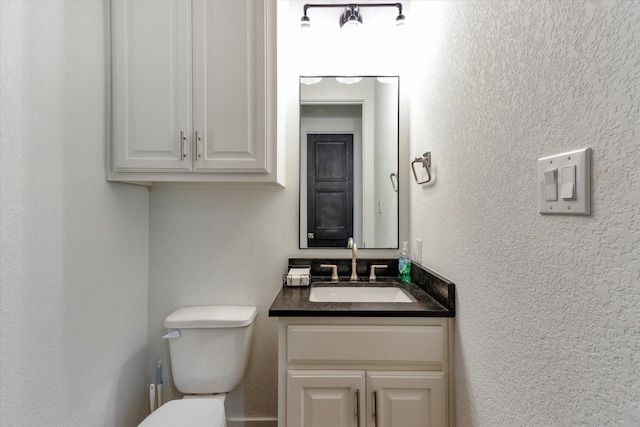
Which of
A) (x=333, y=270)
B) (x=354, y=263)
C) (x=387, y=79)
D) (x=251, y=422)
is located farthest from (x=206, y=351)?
(x=387, y=79)

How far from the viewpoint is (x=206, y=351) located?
59.0 inches

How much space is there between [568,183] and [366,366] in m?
0.94

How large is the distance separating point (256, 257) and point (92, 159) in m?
0.89

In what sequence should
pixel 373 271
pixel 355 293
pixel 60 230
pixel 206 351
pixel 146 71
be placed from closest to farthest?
pixel 60 230, pixel 146 71, pixel 206 351, pixel 355 293, pixel 373 271

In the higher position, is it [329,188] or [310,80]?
[310,80]

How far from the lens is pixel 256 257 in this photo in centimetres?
176

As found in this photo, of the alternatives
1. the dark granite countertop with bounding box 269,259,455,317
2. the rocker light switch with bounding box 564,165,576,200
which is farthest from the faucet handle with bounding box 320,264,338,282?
the rocker light switch with bounding box 564,165,576,200

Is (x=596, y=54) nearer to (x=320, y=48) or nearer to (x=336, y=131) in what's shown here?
(x=336, y=131)

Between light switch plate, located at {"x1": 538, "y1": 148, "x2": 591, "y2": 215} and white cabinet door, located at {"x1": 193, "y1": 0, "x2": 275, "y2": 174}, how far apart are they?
3.46 ft

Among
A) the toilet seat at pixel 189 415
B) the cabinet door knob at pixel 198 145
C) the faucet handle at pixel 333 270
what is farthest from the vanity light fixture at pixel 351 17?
the toilet seat at pixel 189 415

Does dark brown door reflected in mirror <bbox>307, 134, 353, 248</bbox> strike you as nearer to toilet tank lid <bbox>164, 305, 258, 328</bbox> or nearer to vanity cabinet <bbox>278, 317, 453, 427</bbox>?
toilet tank lid <bbox>164, 305, 258, 328</bbox>

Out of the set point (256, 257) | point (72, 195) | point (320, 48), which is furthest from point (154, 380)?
point (320, 48)

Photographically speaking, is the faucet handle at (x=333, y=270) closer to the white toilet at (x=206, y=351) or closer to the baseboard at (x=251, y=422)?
the white toilet at (x=206, y=351)

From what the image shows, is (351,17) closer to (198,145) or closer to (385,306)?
(198,145)
